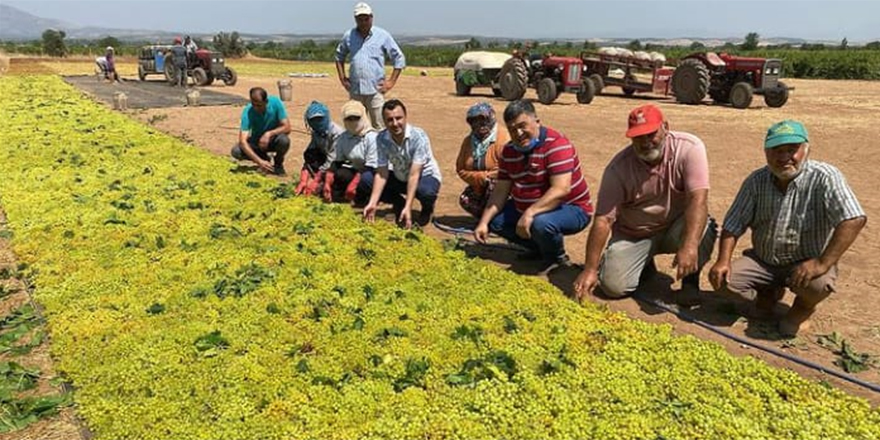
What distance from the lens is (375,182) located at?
19.5 feet

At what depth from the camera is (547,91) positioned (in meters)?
17.8

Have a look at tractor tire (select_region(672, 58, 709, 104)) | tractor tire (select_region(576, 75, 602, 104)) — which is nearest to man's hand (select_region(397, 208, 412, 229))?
tractor tire (select_region(576, 75, 602, 104))

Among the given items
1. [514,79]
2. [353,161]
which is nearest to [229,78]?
[514,79]

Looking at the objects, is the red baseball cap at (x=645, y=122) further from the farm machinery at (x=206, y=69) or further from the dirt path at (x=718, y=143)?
the farm machinery at (x=206, y=69)

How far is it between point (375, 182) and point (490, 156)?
3.78 feet

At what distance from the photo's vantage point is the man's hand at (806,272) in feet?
11.8

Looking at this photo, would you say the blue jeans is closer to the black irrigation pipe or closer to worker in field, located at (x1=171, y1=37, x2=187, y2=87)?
the black irrigation pipe

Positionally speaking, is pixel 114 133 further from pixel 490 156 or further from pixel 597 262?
pixel 597 262

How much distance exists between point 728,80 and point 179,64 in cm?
1876

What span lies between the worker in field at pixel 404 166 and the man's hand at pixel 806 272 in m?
3.15

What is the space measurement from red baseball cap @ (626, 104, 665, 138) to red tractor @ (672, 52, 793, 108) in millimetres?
14360

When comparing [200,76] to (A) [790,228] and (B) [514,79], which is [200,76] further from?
(A) [790,228]

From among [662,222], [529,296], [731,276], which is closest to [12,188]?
[529,296]

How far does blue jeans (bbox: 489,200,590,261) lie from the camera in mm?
4723
